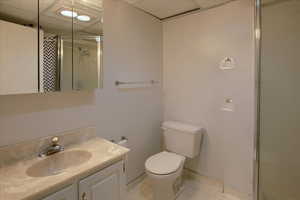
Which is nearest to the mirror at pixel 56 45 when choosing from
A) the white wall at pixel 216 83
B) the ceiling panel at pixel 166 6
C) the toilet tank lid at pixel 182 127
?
the ceiling panel at pixel 166 6

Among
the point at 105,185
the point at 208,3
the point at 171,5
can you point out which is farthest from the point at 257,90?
the point at 105,185

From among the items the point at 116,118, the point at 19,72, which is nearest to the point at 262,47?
the point at 116,118

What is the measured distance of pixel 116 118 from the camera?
6.10ft

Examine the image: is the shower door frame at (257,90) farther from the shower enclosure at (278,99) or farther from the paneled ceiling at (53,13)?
the paneled ceiling at (53,13)

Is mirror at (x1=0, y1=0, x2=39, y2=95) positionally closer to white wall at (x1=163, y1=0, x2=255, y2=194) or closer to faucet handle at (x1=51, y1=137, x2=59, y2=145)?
faucet handle at (x1=51, y1=137, x2=59, y2=145)

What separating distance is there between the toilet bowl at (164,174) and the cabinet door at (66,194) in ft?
2.77

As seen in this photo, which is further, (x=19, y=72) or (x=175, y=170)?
(x=175, y=170)

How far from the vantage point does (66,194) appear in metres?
0.98

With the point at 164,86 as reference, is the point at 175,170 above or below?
below

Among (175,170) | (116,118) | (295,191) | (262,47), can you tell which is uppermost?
(262,47)

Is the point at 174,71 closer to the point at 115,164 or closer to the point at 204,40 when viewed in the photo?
the point at 204,40

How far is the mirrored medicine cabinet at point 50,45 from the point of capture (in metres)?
1.09

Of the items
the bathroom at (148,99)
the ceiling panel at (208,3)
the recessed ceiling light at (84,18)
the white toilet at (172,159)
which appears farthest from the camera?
the ceiling panel at (208,3)

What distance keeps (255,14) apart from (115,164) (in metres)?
1.88
